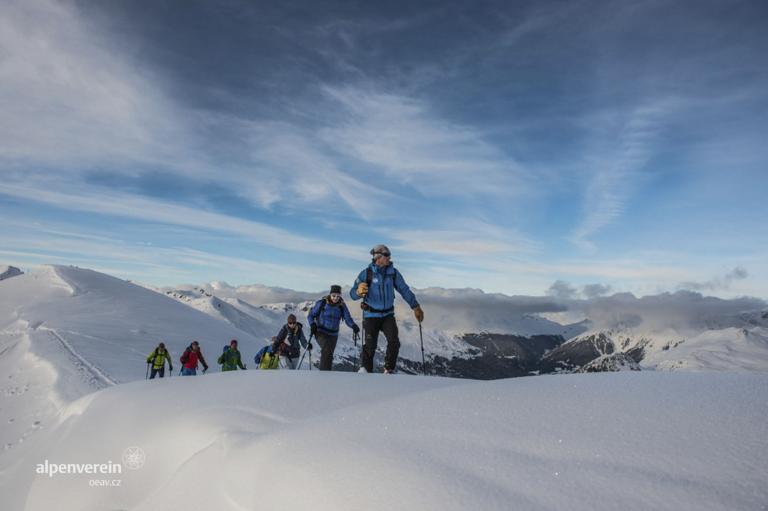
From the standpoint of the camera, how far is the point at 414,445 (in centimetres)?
299

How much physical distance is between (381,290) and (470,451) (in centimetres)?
682

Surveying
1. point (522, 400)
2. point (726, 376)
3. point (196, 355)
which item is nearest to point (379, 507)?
point (522, 400)

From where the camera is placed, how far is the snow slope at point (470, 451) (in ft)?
7.14

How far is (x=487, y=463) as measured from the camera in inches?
102

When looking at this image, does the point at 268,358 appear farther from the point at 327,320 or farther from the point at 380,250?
the point at 380,250

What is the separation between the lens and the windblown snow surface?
7.27 ft

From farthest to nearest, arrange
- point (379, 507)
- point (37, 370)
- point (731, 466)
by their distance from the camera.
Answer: point (37, 370)
point (379, 507)
point (731, 466)

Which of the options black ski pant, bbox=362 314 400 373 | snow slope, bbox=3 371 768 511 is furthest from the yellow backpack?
snow slope, bbox=3 371 768 511

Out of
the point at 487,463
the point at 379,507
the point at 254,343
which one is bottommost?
the point at 254,343

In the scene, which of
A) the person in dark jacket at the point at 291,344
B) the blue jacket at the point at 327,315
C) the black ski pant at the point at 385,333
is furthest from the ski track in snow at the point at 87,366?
the black ski pant at the point at 385,333

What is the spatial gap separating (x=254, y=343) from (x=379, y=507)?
55.0m

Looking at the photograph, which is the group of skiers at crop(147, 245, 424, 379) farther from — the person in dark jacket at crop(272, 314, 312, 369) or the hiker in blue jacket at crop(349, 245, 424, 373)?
the person in dark jacket at crop(272, 314, 312, 369)

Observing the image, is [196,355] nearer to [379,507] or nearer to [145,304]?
[379,507]

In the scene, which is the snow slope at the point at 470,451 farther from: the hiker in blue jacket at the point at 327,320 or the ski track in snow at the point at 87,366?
the ski track in snow at the point at 87,366
